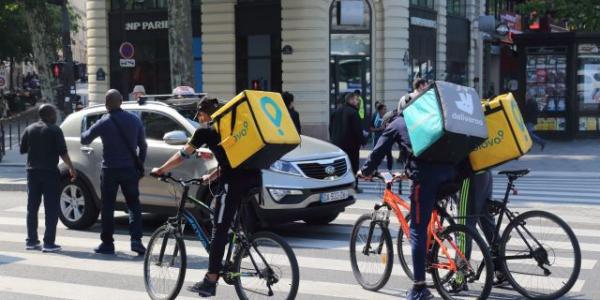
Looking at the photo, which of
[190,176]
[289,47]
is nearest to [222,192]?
[190,176]

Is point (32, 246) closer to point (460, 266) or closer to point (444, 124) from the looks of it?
point (460, 266)

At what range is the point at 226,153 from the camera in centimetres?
636

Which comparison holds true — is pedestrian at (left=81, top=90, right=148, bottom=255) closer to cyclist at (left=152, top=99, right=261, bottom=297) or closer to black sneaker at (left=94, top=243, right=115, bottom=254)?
black sneaker at (left=94, top=243, right=115, bottom=254)

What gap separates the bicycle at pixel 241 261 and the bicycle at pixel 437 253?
110 cm

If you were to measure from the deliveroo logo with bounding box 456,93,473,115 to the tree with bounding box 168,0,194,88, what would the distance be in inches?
644

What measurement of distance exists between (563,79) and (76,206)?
63.5ft

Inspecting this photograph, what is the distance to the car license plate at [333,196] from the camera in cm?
1006

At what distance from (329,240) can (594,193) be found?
6854 millimetres

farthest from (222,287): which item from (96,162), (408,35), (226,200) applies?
(408,35)

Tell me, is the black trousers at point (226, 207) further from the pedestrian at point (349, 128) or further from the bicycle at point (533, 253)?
the pedestrian at point (349, 128)

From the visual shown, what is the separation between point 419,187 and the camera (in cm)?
644

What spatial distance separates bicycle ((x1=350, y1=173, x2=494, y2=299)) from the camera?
21.3 ft

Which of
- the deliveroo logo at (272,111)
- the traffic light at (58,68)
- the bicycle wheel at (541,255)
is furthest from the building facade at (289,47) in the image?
the deliveroo logo at (272,111)

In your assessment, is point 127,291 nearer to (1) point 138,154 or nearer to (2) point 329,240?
(1) point 138,154
